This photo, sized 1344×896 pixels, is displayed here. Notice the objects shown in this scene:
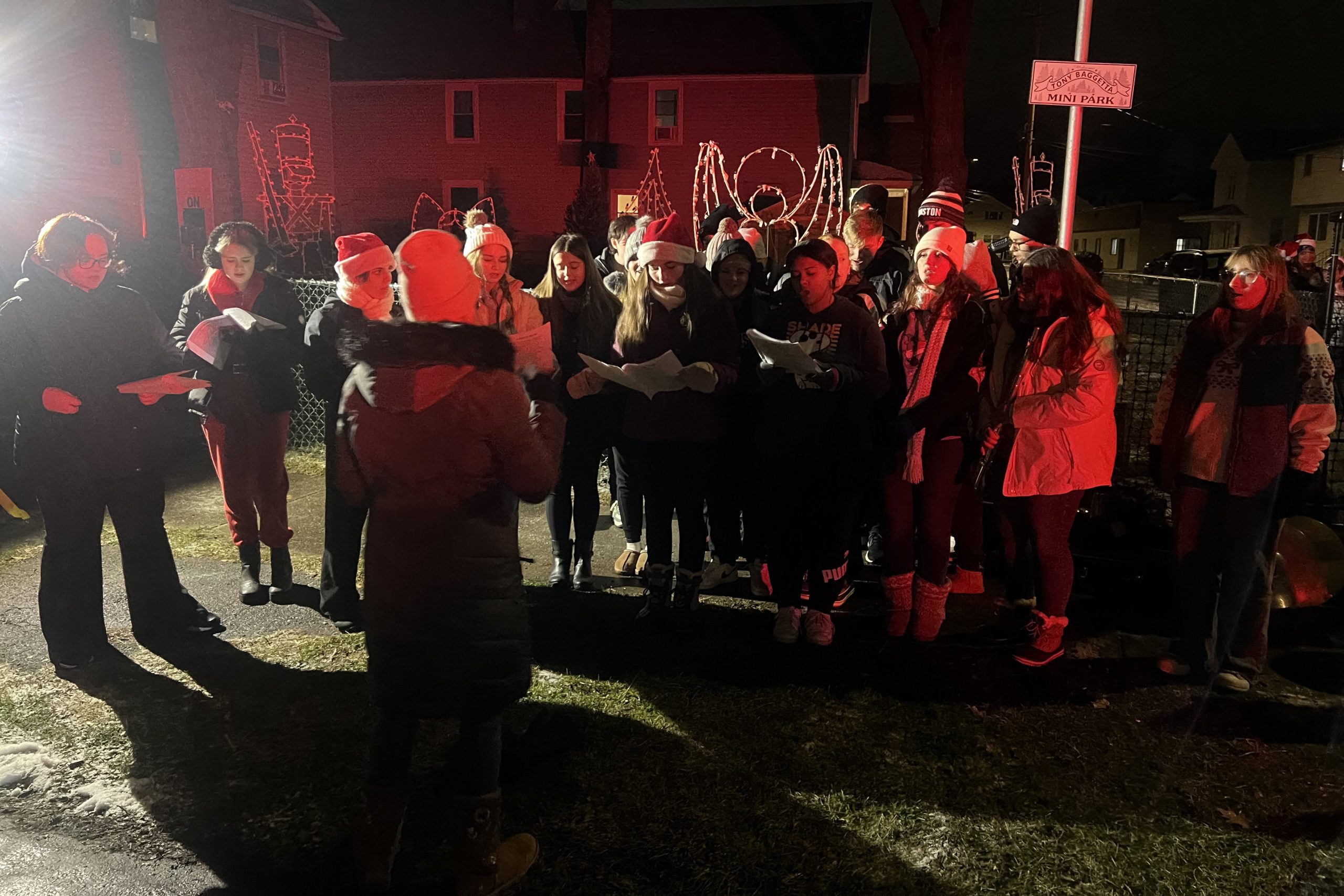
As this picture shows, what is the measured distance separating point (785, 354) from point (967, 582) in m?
2.14

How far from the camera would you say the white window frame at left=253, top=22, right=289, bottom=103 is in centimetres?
2359

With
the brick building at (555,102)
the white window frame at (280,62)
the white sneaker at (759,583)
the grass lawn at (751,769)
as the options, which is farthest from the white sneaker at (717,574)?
the white window frame at (280,62)

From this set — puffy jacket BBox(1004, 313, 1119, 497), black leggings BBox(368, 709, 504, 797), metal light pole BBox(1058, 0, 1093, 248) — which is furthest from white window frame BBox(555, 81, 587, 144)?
black leggings BBox(368, 709, 504, 797)

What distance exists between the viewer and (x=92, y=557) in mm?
4309

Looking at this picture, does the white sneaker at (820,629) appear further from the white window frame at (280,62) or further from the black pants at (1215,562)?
the white window frame at (280,62)

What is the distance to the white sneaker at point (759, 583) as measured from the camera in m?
5.41

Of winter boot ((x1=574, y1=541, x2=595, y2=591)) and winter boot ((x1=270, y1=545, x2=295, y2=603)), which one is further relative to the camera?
winter boot ((x1=574, y1=541, x2=595, y2=591))

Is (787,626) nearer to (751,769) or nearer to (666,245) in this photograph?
(751,769)

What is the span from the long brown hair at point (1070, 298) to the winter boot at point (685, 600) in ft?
6.88

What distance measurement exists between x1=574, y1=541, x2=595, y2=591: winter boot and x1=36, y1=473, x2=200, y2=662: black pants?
215 centimetres

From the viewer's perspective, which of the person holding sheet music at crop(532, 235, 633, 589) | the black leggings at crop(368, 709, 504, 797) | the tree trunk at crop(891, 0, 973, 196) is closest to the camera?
the black leggings at crop(368, 709, 504, 797)

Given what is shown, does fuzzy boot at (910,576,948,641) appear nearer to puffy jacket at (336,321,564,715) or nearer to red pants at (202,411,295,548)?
puffy jacket at (336,321,564,715)

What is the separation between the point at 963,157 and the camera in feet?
57.3

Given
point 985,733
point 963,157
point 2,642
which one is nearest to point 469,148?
point 963,157
